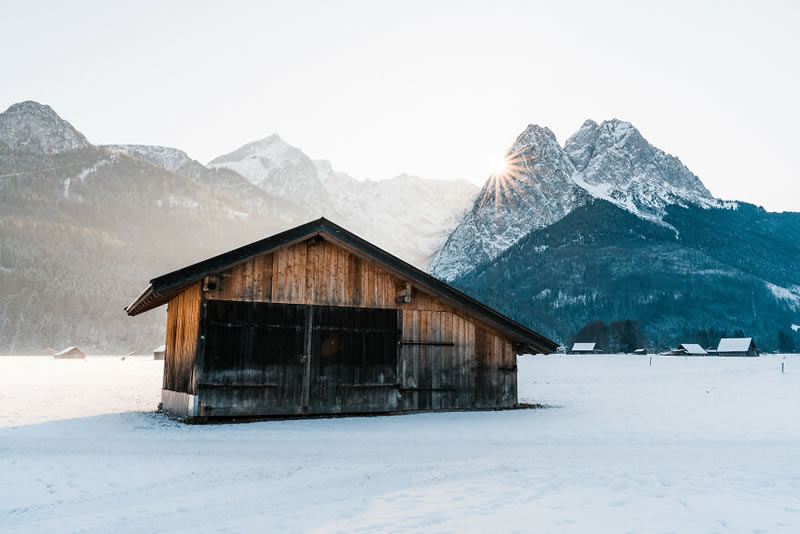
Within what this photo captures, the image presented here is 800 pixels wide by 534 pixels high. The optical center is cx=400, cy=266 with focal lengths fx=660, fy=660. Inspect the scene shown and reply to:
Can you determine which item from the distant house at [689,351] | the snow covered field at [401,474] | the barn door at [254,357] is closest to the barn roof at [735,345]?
the distant house at [689,351]

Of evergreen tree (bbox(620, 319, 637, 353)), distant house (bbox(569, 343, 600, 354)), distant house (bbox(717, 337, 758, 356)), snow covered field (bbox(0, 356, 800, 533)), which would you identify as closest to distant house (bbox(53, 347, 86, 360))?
distant house (bbox(569, 343, 600, 354))

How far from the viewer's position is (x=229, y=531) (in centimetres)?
691

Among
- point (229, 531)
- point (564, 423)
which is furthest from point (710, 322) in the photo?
point (229, 531)

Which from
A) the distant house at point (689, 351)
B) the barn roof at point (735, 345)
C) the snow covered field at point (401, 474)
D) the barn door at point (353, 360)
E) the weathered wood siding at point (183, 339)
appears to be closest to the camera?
the snow covered field at point (401, 474)

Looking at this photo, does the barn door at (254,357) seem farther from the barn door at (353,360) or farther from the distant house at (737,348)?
the distant house at (737,348)

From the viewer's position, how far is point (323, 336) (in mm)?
17312

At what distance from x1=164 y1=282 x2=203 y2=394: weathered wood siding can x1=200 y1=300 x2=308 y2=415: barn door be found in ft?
1.54

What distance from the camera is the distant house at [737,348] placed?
121625 millimetres

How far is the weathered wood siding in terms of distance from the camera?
1631cm

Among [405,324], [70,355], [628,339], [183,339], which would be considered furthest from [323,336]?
[628,339]

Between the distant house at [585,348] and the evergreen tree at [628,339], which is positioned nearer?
the evergreen tree at [628,339]

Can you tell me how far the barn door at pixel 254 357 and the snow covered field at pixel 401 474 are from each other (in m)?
0.92

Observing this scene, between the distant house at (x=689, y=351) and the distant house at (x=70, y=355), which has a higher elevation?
the distant house at (x=689, y=351)

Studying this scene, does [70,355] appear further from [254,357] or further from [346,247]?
[346,247]
